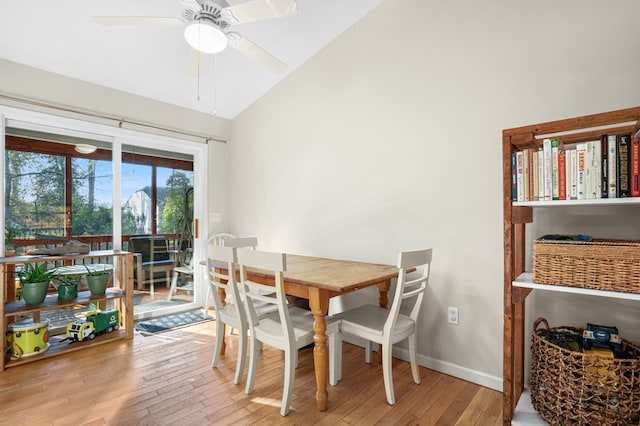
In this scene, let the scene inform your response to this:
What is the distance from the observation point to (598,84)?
70.3 inches

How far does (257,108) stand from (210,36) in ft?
5.96

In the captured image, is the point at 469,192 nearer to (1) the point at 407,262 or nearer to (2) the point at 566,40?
(1) the point at 407,262

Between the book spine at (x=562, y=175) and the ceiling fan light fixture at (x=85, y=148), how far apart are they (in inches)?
147

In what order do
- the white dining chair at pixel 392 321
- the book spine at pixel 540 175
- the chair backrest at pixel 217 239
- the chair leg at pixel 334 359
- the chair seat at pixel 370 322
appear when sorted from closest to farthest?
1. the book spine at pixel 540 175
2. the white dining chair at pixel 392 321
3. the chair seat at pixel 370 322
4. the chair leg at pixel 334 359
5. the chair backrest at pixel 217 239

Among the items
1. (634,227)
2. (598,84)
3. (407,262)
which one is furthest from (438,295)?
(598,84)

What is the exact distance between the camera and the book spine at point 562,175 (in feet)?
4.86

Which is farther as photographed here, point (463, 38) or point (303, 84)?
point (303, 84)

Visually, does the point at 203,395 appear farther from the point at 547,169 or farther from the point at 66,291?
the point at 547,169

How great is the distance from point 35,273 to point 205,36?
2.35 m

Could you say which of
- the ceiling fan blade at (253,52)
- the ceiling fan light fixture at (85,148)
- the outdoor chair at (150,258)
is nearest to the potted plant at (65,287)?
the outdoor chair at (150,258)

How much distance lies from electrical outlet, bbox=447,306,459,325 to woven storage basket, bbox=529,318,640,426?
0.68 meters

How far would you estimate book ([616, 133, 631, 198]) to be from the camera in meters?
1.34

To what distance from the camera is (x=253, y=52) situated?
224cm

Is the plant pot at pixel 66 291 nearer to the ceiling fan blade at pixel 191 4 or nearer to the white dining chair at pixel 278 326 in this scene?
the white dining chair at pixel 278 326
